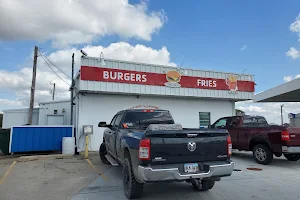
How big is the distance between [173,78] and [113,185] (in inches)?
327

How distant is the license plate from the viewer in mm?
4459

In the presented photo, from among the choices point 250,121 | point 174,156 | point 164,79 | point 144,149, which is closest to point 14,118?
point 164,79

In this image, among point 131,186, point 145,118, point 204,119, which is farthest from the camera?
point 204,119

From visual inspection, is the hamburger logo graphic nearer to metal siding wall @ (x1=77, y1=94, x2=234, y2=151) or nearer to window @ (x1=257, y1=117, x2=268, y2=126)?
metal siding wall @ (x1=77, y1=94, x2=234, y2=151)

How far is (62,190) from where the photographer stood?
591cm

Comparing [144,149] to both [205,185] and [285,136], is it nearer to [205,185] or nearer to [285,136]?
[205,185]

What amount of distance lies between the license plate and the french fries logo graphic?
37.3ft

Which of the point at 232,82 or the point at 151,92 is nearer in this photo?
the point at 151,92

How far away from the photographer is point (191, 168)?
14.8 feet

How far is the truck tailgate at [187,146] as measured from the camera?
173 inches

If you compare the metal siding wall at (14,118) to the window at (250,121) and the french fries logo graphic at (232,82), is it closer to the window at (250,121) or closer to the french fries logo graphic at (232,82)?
the french fries logo graphic at (232,82)

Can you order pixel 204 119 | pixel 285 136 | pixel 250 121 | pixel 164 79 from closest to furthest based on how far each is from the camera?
pixel 285 136 < pixel 250 121 < pixel 164 79 < pixel 204 119

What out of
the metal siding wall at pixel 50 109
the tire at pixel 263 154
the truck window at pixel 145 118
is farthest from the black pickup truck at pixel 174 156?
the metal siding wall at pixel 50 109

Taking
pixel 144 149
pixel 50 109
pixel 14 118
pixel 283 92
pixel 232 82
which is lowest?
pixel 144 149
